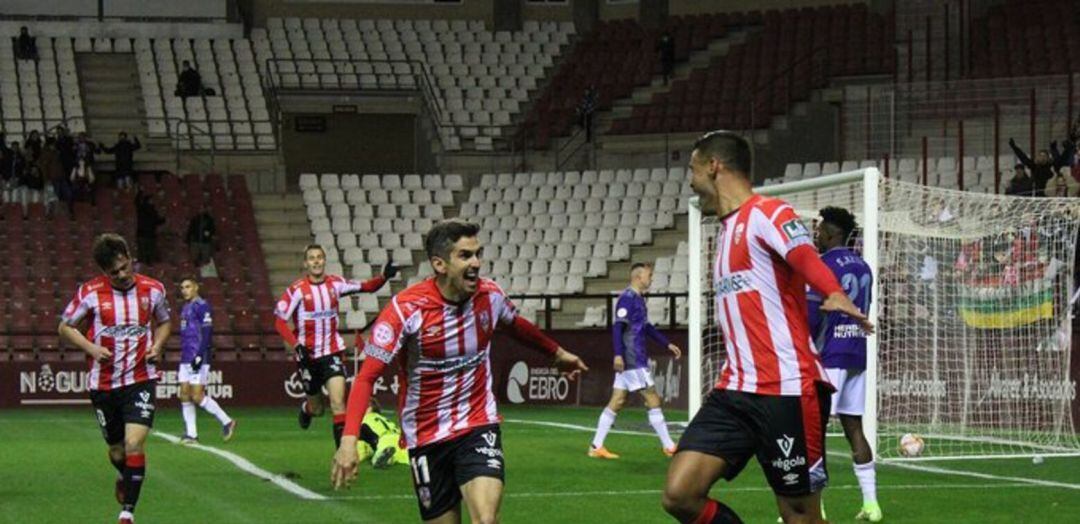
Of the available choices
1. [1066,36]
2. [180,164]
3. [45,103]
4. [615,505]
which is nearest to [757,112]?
[1066,36]

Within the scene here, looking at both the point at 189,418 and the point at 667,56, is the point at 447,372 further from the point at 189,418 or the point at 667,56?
the point at 667,56

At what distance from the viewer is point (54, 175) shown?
3662 cm

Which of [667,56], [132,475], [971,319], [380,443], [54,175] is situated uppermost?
[667,56]

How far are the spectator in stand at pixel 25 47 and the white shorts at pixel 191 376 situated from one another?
2009cm

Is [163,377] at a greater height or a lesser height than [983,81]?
lesser

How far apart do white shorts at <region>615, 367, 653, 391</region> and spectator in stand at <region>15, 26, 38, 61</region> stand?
25.7 meters

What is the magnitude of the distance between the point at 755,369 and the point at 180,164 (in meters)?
32.4

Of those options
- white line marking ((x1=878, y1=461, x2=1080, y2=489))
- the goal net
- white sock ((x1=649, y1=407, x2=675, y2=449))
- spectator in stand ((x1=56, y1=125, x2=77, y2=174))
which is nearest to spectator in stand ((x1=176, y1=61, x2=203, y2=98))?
spectator in stand ((x1=56, y1=125, x2=77, y2=174))

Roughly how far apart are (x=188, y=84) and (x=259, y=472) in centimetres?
2429

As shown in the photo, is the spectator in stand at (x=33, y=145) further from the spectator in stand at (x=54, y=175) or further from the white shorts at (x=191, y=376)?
the white shorts at (x=191, y=376)

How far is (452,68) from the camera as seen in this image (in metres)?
43.7

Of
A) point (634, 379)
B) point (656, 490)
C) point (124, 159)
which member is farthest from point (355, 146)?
point (656, 490)

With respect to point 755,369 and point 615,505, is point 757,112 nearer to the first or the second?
point 615,505

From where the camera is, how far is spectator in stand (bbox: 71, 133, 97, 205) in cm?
3681
